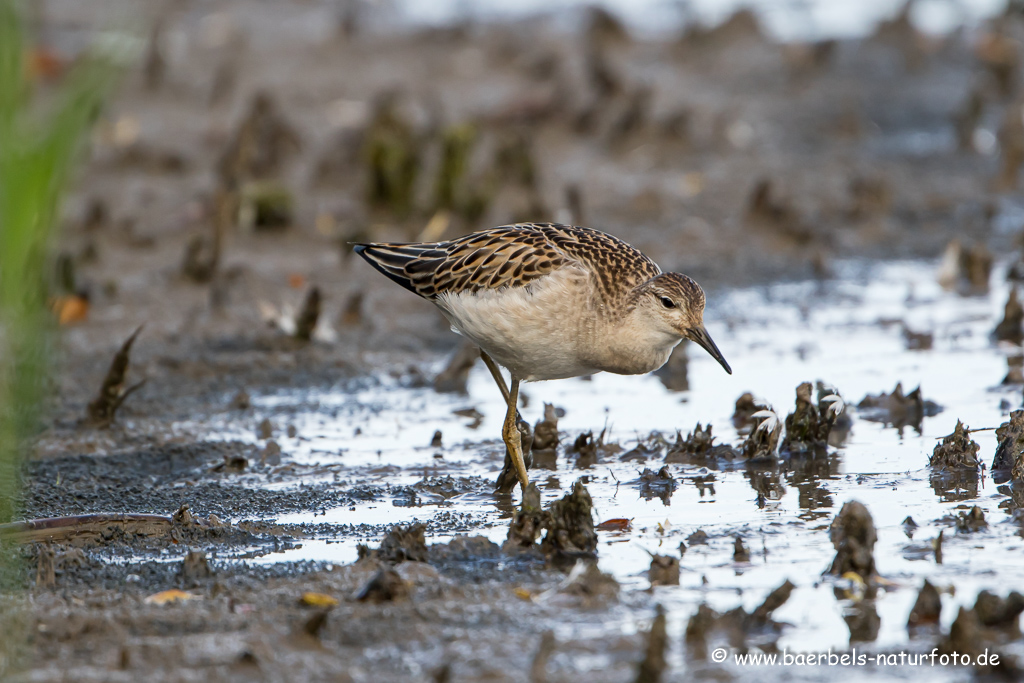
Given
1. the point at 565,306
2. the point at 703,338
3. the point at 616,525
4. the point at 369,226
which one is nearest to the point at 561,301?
the point at 565,306

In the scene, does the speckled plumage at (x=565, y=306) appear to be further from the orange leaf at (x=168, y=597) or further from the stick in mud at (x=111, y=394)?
the stick in mud at (x=111, y=394)

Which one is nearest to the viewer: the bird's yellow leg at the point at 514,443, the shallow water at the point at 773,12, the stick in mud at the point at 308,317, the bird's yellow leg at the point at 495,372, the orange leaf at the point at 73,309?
the bird's yellow leg at the point at 514,443

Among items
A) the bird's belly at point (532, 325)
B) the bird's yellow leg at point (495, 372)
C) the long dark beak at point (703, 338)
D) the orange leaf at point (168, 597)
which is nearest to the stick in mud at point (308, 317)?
the bird's yellow leg at point (495, 372)

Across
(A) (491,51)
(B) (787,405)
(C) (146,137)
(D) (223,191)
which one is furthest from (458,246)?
(A) (491,51)

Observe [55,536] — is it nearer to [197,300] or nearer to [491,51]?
[197,300]

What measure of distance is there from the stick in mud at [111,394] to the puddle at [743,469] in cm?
57

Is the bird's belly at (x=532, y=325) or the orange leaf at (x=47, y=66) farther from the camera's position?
the orange leaf at (x=47, y=66)

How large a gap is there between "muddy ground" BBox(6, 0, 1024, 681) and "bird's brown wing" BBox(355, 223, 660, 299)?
952 millimetres

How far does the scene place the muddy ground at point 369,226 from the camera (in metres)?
4.29

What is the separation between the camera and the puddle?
462cm

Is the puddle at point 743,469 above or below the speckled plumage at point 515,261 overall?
below

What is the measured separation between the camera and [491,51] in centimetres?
1487

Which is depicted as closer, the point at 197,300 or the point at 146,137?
the point at 197,300

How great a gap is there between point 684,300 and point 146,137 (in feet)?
26.1
